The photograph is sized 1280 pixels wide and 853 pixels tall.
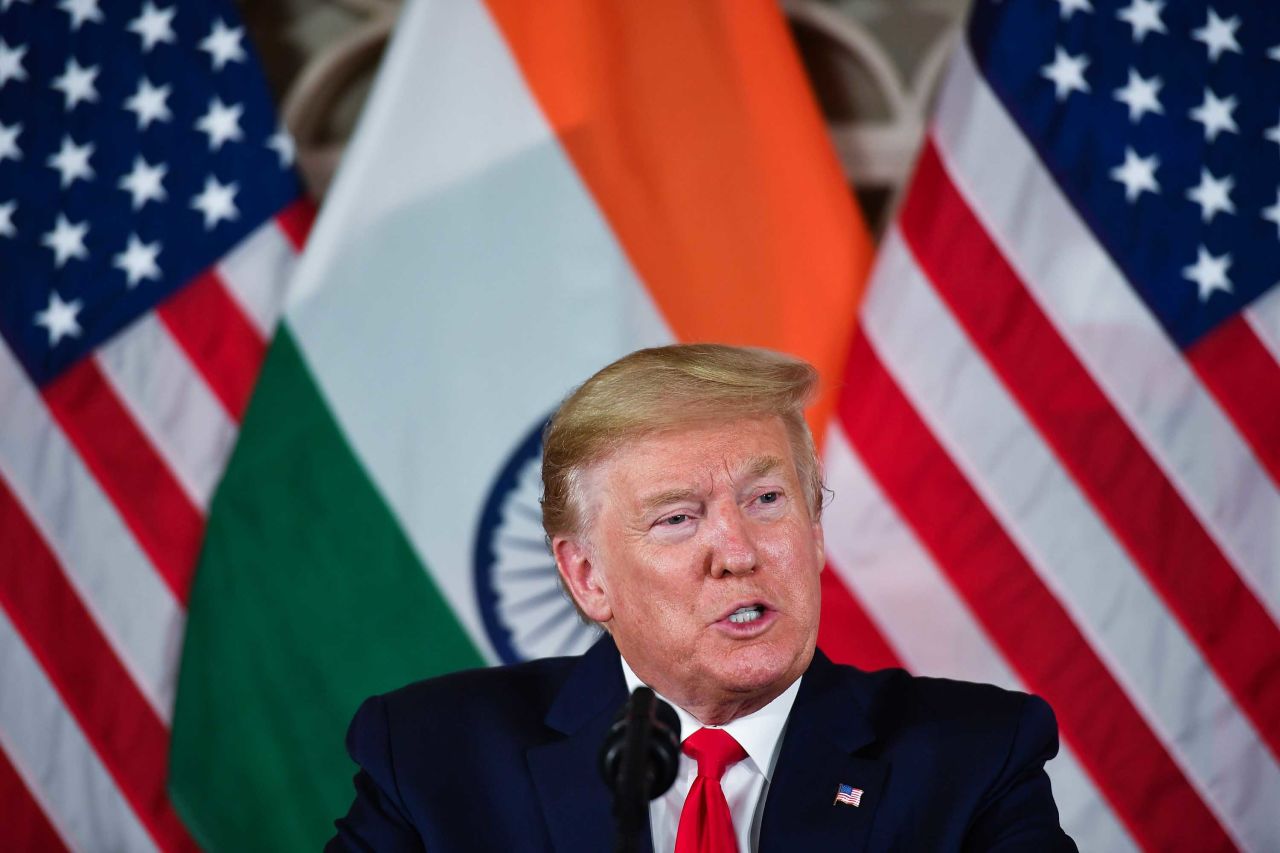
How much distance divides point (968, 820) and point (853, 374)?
4.86ft

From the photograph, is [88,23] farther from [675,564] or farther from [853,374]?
[675,564]

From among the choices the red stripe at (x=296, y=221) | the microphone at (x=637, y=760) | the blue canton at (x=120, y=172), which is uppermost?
the blue canton at (x=120, y=172)

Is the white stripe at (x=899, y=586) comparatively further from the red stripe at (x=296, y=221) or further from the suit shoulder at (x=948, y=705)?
the red stripe at (x=296, y=221)

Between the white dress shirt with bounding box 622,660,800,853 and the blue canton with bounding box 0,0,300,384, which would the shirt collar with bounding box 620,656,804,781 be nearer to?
the white dress shirt with bounding box 622,660,800,853

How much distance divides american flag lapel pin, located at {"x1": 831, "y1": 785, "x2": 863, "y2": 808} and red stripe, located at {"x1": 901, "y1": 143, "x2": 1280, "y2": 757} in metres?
1.39

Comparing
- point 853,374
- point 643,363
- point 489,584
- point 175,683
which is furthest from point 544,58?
point 175,683

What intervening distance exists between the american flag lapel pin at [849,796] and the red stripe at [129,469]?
7.10ft

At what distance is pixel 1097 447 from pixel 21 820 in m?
2.93

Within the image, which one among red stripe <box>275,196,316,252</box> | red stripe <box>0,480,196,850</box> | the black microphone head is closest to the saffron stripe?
red stripe <box>275,196,316,252</box>

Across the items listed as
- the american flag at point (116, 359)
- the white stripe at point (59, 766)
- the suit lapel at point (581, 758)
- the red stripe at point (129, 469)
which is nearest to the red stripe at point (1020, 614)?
the suit lapel at point (581, 758)

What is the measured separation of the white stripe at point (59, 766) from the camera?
358cm

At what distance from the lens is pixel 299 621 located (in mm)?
3420

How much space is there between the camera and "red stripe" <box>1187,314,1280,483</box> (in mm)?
3105

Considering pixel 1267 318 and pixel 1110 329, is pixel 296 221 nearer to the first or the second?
pixel 1110 329
